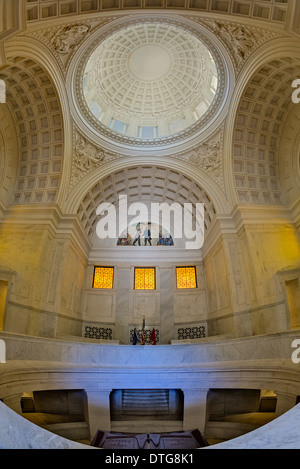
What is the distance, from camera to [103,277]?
62.7 feet

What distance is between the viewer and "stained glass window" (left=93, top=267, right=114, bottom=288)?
742 inches

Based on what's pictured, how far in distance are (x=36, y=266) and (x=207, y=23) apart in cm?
1347

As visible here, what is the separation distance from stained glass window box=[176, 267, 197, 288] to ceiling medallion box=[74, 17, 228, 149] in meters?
8.54

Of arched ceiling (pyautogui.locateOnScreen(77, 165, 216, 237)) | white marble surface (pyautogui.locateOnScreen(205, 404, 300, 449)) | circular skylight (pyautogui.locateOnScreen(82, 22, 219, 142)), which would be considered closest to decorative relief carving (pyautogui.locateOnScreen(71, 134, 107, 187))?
arched ceiling (pyautogui.locateOnScreen(77, 165, 216, 237))

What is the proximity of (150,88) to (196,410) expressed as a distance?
19103 mm

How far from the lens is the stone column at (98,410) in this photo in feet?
31.2

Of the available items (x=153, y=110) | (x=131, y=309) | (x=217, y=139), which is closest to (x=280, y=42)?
(x=217, y=139)

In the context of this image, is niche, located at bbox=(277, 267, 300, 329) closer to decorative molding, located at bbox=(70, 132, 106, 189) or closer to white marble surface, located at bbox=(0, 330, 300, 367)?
white marble surface, located at bbox=(0, 330, 300, 367)

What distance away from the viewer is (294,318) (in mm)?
12125

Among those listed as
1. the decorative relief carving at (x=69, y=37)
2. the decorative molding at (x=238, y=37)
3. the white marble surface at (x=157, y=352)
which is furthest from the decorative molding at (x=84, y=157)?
the white marble surface at (x=157, y=352)

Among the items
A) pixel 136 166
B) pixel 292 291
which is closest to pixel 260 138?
pixel 136 166

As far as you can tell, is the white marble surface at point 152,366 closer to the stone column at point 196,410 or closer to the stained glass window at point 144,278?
the stone column at point 196,410
